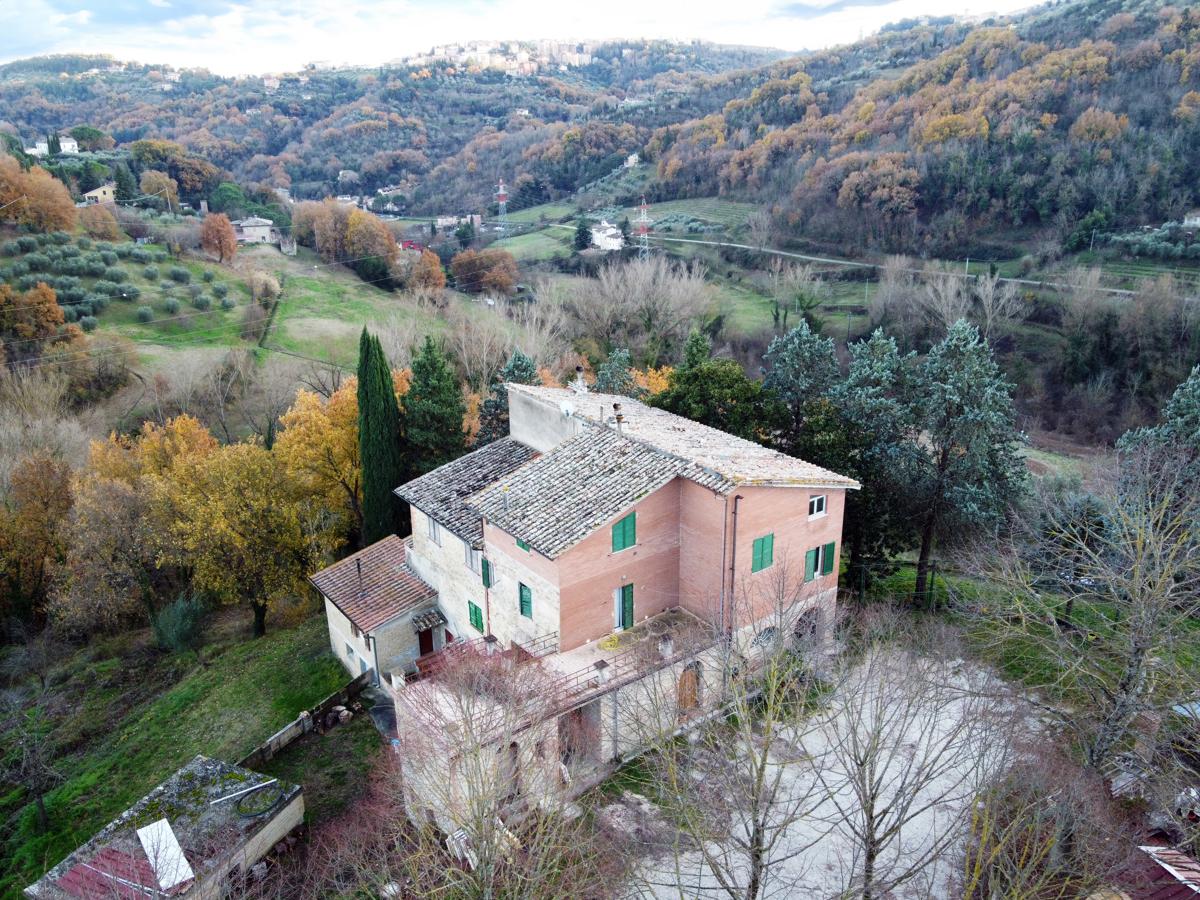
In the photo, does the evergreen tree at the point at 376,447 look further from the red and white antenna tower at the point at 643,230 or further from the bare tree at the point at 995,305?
the bare tree at the point at 995,305

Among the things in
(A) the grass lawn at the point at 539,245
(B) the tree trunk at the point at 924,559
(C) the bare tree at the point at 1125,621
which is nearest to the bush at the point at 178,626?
(B) the tree trunk at the point at 924,559

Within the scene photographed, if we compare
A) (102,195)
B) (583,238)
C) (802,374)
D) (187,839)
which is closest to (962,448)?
(802,374)

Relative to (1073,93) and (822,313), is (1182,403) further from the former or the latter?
(1073,93)

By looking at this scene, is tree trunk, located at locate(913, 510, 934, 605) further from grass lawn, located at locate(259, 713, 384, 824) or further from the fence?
the fence

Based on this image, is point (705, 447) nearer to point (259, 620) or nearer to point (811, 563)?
point (811, 563)

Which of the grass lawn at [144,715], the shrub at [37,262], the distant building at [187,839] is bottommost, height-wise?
the grass lawn at [144,715]

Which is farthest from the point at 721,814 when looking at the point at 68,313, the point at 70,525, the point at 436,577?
the point at 68,313
